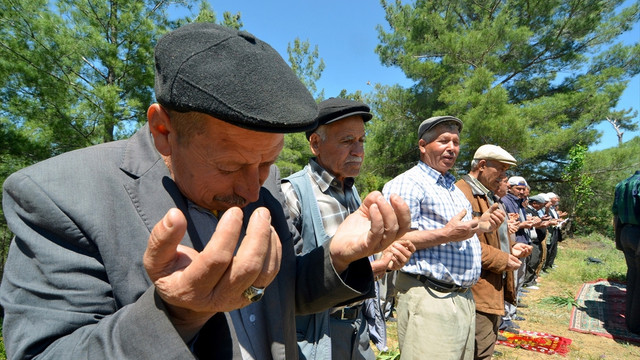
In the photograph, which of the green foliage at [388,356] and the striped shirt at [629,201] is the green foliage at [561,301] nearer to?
the striped shirt at [629,201]

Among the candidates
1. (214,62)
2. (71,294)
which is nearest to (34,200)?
(71,294)

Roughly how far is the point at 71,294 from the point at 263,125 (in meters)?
0.60

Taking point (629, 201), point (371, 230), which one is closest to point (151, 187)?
point (371, 230)

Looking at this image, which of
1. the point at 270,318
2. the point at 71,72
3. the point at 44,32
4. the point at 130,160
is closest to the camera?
the point at 130,160

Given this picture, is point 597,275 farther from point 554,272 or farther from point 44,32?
point 44,32

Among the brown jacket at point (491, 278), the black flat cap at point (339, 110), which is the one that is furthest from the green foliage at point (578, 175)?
the black flat cap at point (339, 110)

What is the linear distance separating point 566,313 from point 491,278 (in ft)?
19.5

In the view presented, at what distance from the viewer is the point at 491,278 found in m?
3.34

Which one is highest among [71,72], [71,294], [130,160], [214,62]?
[71,72]

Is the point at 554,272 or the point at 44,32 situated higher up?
the point at 44,32

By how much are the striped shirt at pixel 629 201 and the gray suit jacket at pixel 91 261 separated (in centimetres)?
702

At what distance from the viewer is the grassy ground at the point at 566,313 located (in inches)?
215

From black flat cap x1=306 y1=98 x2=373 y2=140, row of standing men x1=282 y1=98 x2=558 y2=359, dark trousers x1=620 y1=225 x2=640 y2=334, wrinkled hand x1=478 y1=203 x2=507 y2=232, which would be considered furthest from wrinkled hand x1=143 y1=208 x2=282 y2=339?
dark trousers x1=620 y1=225 x2=640 y2=334

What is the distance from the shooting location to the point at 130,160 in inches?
43.2
